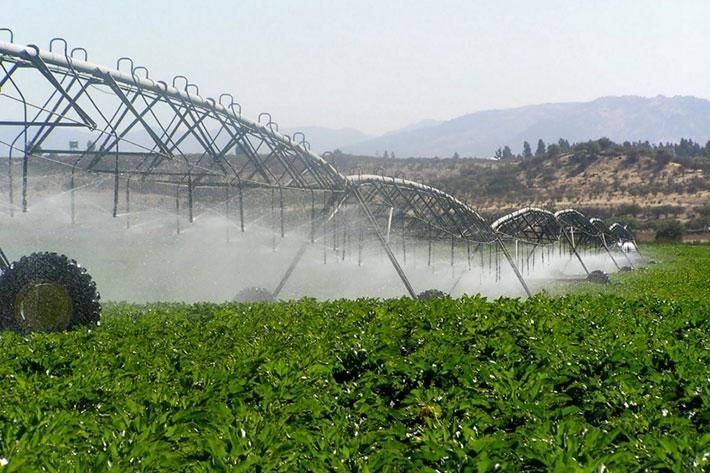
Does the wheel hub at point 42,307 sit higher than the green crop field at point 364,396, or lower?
lower

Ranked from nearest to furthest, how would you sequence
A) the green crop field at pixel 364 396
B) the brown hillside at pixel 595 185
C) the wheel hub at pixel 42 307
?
the green crop field at pixel 364 396 → the wheel hub at pixel 42 307 → the brown hillside at pixel 595 185

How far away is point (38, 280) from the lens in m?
13.2

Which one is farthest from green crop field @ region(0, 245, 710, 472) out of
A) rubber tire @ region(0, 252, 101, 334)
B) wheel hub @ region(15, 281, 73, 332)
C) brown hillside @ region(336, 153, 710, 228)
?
brown hillside @ region(336, 153, 710, 228)

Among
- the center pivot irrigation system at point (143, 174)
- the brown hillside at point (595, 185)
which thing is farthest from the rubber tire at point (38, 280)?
the brown hillside at point (595, 185)

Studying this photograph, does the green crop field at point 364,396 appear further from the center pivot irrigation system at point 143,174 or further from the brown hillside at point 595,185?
the brown hillside at point 595,185

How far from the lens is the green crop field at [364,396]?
437 cm

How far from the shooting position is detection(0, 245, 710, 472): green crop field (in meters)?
4.37

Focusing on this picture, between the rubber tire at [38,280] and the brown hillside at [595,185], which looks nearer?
the rubber tire at [38,280]

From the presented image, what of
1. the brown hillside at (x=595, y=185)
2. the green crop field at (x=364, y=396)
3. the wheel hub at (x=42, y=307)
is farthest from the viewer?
the brown hillside at (x=595, y=185)

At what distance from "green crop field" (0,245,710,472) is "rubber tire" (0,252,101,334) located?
7.32ft

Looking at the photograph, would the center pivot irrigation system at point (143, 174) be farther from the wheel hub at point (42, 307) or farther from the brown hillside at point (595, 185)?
the brown hillside at point (595, 185)

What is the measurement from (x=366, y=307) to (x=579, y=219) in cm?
4738

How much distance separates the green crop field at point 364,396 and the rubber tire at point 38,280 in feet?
7.32

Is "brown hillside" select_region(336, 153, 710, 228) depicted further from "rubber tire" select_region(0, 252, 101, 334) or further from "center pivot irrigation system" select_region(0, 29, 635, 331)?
"rubber tire" select_region(0, 252, 101, 334)
